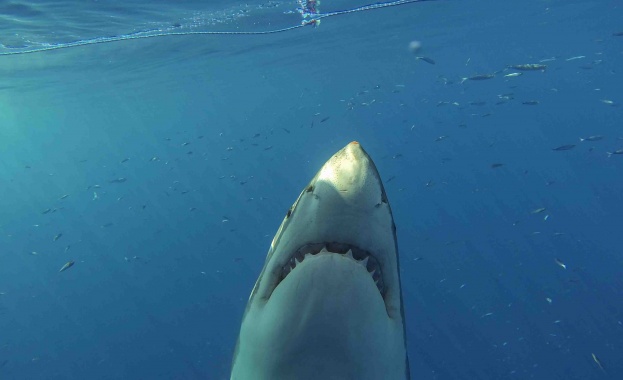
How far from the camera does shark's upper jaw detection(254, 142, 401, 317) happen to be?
5.99ft

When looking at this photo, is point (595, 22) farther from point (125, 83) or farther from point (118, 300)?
point (118, 300)

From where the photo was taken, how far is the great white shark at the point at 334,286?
1809mm

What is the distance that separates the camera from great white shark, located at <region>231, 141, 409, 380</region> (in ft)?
5.93

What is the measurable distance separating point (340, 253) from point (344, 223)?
0.14m

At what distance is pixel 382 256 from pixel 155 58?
25422 mm

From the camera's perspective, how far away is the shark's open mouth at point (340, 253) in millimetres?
1890

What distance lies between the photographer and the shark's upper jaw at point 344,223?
183 cm

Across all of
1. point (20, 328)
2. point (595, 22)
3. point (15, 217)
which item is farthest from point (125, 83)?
point (15, 217)

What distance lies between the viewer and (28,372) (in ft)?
74.3

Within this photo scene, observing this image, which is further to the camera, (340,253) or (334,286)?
(340,253)

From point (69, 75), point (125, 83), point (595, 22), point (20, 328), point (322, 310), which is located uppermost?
point (322, 310)

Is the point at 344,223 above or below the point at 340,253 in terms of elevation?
above

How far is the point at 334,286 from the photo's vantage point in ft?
5.91

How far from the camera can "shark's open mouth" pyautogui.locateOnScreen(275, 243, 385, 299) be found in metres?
1.89
